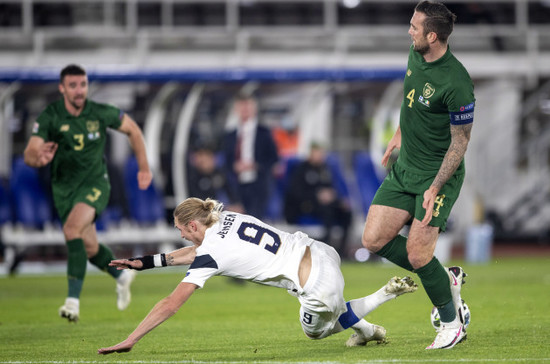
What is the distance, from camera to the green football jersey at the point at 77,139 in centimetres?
978

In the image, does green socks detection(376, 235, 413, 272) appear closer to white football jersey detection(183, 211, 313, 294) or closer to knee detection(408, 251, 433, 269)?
knee detection(408, 251, 433, 269)

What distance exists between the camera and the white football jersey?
635 centimetres

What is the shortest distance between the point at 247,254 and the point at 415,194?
4.62 feet

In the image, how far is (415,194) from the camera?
712 cm

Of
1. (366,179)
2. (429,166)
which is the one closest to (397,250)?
(429,166)

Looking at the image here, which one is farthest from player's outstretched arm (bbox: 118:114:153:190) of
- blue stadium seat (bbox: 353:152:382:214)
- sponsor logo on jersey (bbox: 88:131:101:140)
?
blue stadium seat (bbox: 353:152:382:214)

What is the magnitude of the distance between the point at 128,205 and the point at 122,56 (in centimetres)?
957

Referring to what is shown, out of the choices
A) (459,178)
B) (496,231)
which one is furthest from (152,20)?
(459,178)

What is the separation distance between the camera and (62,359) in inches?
265

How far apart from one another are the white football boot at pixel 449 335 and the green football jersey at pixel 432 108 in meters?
1.09

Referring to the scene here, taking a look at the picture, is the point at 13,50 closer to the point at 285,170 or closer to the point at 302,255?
the point at 285,170

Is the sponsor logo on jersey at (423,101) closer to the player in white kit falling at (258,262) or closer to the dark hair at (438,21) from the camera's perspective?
the dark hair at (438,21)

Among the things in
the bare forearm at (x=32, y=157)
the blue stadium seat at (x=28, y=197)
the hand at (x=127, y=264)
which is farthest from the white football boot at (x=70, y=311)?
the blue stadium seat at (x=28, y=197)

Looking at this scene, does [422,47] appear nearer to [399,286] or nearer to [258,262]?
[399,286]
